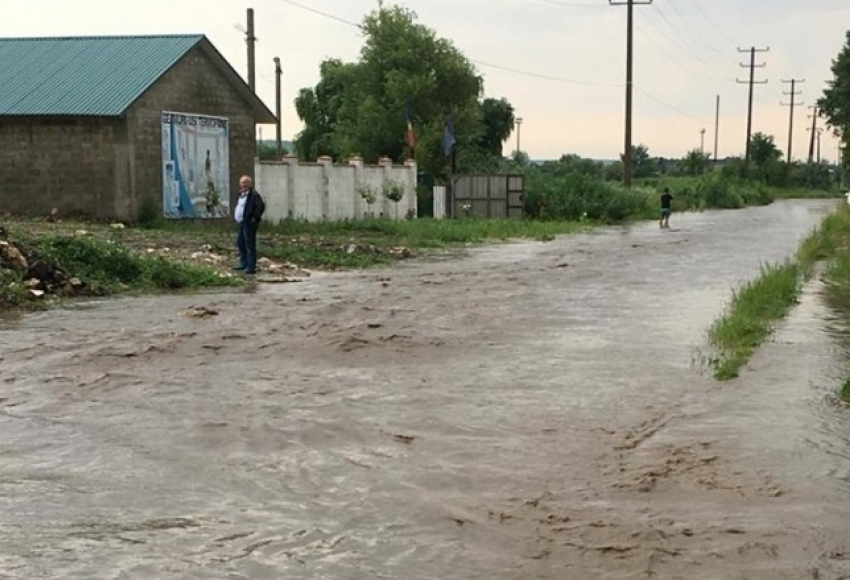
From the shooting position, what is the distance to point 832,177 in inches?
4660

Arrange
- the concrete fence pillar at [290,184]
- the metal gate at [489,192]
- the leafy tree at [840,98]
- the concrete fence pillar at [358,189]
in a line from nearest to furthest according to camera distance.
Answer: the concrete fence pillar at [290,184] < the concrete fence pillar at [358,189] < the metal gate at [489,192] < the leafy tree at [840,98]

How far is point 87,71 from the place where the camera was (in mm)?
28797

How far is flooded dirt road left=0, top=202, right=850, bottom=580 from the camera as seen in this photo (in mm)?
5660

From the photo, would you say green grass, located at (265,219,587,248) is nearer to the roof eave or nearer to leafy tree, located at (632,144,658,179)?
the roof eave

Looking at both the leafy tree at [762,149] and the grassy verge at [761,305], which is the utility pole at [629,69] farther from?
the leafy tree at [762,149]

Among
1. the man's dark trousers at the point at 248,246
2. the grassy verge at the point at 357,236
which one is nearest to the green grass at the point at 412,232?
the grassy verge at the point at 357,236

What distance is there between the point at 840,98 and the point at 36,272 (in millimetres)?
46052

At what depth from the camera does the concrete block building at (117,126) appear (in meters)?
27.0

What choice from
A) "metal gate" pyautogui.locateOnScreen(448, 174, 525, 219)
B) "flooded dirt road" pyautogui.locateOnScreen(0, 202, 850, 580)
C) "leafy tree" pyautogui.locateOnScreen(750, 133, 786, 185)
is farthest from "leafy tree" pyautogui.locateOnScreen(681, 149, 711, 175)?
"flooded dirt road" pyautogui.locateOnScreen(0, 202, 850, 580)

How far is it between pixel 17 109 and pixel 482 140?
53.2 m

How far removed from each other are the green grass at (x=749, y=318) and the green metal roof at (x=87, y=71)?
52.6 feet

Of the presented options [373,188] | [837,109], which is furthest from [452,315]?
[837,109]

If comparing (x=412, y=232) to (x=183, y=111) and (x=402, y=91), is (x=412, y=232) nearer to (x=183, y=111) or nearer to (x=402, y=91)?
(x=183, y=111)

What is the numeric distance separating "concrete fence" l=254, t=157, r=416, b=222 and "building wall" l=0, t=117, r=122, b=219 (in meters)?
5.87
